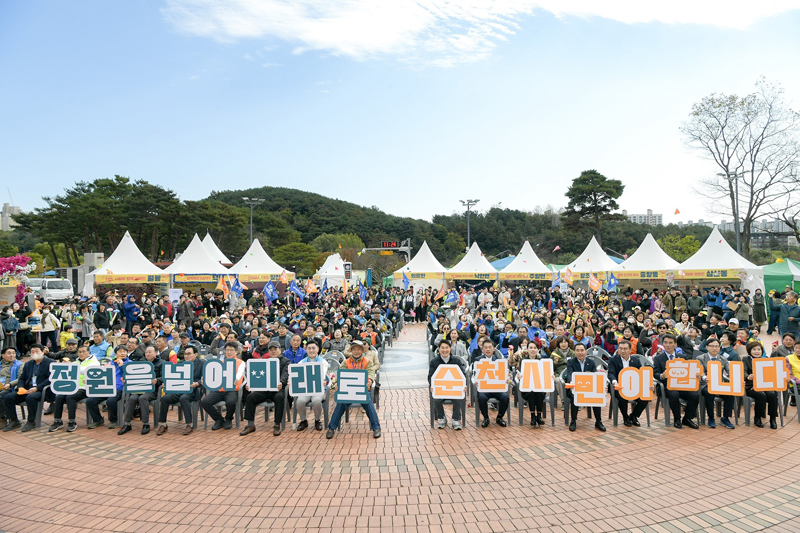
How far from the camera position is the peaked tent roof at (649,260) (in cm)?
2341

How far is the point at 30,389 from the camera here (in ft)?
23.2

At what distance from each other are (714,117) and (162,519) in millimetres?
34624

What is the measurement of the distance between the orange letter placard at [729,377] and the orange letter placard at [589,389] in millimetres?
1570

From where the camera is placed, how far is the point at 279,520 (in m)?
4.29

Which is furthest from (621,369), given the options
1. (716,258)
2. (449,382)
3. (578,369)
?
(716,258)

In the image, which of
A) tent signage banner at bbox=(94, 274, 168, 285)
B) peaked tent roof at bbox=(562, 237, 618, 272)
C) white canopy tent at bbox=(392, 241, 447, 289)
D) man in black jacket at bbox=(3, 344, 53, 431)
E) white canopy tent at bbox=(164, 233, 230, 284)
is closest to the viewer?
man in black jacket at bbox=(3, 344, 53, 431)

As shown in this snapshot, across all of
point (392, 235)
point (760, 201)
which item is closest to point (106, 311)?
point (760, 201)

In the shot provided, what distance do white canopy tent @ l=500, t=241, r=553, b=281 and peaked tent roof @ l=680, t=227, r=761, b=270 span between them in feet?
23.4

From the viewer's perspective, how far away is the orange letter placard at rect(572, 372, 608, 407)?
6.65m

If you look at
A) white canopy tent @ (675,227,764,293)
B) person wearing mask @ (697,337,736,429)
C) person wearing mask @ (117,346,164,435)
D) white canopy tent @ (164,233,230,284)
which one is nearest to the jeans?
person wearing mask @ (117,346,164,435)

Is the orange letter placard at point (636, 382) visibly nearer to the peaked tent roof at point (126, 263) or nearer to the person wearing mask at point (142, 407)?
the person wearing mask at point (142, 407)

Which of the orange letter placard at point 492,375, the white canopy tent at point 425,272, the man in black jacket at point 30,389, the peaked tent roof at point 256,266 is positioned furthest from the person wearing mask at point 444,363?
the white canopy tent at point 425,272

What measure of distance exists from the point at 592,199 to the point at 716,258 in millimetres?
29405

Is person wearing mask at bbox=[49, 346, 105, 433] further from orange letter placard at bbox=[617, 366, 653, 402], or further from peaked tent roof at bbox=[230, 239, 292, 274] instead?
peaked tent roof at bbox=[230, 239, 292, 274]
